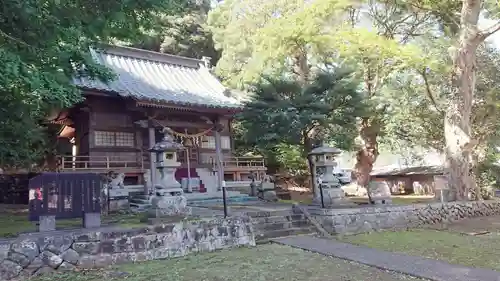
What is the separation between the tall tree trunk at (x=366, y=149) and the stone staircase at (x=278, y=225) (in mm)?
11446

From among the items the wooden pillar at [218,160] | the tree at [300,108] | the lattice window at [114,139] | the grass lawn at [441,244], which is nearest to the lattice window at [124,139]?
the lattice window at [114,139]

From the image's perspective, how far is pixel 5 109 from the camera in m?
7.84

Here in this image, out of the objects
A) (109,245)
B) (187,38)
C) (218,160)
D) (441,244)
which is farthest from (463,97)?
(187,38)

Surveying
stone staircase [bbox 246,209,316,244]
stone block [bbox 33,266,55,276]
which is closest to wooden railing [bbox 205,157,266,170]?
stone staircase [bbox 246,209,316,244]

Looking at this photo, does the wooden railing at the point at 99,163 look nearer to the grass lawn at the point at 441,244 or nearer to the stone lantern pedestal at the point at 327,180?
the stone lantern pedestal at the point at 327,180

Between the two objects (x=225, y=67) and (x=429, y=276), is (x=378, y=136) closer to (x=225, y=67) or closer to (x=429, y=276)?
(x=225, y=67)

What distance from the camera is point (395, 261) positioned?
6.78 meters

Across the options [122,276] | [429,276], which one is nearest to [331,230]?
[429,276]

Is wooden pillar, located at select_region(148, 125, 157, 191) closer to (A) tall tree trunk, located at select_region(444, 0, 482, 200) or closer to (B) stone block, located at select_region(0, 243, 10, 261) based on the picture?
(B) stone block, located at select_region(0, 243, 10, 261)

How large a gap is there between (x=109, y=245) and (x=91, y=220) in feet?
2.69

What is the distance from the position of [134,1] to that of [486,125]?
18162 mm

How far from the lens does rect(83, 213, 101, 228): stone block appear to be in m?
7.43

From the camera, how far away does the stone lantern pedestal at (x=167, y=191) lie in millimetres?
8922

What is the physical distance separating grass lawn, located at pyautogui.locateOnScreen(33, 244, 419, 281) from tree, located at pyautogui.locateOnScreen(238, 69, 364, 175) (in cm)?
634
